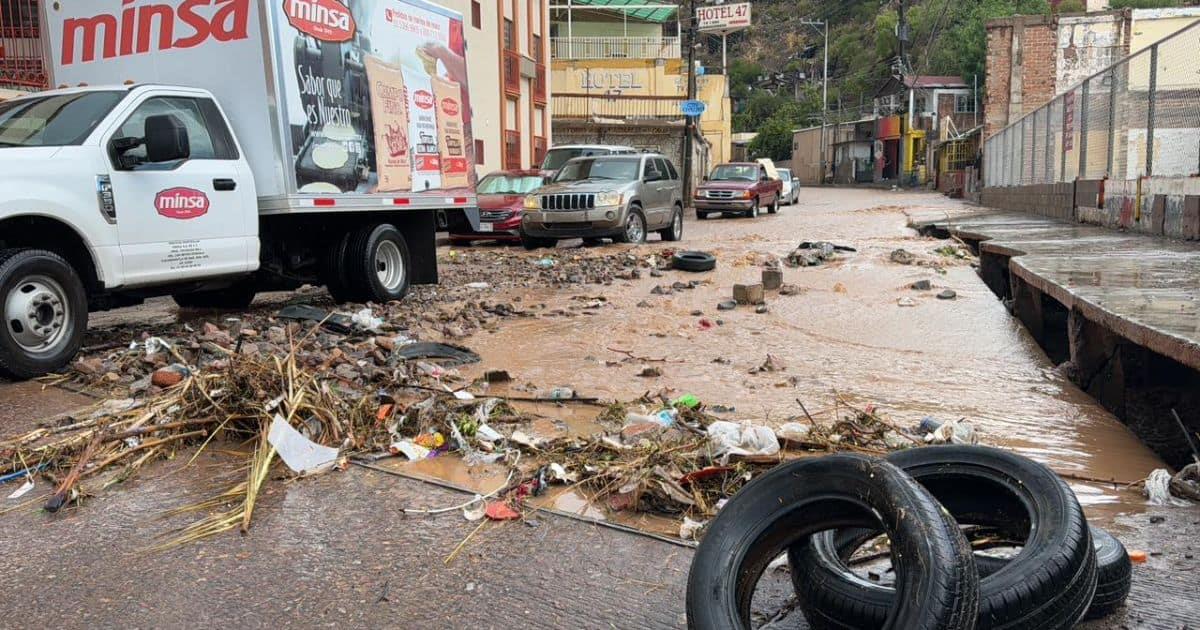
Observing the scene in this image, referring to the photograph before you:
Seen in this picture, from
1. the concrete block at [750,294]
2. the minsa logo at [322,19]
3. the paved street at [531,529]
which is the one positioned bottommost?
the paved street at [531,529]

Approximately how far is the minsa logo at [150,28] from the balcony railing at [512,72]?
907 inches

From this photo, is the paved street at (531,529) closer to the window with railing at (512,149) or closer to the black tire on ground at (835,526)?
the black tire on ground at (835,526)

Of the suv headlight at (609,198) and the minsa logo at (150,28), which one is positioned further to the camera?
the suv headlight at (609,198)

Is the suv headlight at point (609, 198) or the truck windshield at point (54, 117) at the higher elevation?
the truck windshield at point (54, 117)

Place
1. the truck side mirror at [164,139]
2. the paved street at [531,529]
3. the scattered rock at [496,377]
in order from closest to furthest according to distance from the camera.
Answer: the paved street at [531,529]
the scattered rock at [496,377]
the truck side mirror at [164,139]

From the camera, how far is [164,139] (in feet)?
20.9

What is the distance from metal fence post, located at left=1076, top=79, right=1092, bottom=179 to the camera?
1564cm

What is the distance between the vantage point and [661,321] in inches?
337

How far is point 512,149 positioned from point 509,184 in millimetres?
12763

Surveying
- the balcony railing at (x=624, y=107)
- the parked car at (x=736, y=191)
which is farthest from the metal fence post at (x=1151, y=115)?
the balcony railing at (x=624, y=107)

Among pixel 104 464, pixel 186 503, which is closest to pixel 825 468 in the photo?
pixel 186 503

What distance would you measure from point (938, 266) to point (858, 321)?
4.41 meters

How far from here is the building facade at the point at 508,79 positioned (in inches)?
1121

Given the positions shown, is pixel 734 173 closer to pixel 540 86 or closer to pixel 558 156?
pixel 558 156
